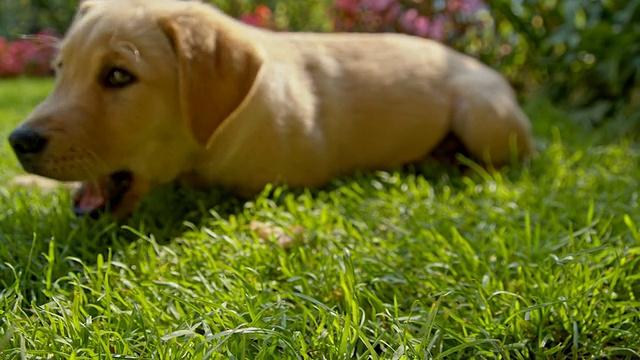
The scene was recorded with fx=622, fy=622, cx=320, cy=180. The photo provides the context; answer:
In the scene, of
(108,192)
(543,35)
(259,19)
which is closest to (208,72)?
(108,192)

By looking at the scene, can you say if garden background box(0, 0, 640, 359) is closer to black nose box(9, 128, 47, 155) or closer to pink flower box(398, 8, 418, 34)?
black nose box(9, 128, 47, 155)

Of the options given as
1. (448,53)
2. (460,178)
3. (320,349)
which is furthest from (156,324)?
(448,53)

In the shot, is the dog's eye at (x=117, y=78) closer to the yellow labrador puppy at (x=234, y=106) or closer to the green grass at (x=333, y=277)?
the yellow labrador puppy at (x=234, y=106)

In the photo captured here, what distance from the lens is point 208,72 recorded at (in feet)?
6.95

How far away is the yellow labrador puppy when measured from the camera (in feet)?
6.73

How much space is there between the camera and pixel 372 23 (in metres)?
5.76

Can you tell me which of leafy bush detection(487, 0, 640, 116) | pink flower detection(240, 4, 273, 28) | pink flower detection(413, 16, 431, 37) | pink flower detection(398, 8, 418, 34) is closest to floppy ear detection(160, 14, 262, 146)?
leafy bush detection(487, 0, 640, 116)

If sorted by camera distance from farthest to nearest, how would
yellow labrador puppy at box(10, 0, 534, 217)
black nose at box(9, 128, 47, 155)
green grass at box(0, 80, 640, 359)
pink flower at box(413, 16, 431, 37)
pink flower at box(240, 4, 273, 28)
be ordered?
1. pink flower at box(240, 4, 273, 28)
2. pink flower at box(413, 16, 431, 37)
3. yellow labrador puppy at box(10, 0, 534, 217)
4. black nose at box(9, 128, 47, 155)
5. green grass at box(0, 80, 640, 359)

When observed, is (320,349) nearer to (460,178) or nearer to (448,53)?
(460,178)

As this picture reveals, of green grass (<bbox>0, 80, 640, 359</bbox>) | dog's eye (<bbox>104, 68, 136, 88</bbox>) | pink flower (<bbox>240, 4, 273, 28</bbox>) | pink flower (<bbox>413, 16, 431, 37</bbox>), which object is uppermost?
dog's eye (<bbox>104, 68, 136, 88</bbox>)

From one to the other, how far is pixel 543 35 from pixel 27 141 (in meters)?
4.37

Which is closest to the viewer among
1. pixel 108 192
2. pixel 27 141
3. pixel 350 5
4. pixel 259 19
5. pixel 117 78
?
pixel 27 141

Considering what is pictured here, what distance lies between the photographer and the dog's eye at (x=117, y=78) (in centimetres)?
207

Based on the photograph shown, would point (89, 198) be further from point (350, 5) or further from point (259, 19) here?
point (259, 19)
